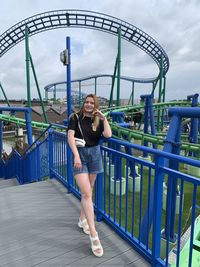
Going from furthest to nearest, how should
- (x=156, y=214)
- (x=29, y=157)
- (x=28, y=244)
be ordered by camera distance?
(x=29, y=157), (x=28, y=244), (x=156, y=214)

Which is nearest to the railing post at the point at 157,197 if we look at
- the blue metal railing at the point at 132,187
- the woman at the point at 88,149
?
the blue metal railing at the point at 132,187

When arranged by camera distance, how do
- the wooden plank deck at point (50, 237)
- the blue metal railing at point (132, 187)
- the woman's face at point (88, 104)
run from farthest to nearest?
the woman's face at point (88, 104), the wooden plank deck at point (50, 237), the blue metal railing at point (132, 187)

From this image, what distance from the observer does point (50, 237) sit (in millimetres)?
3242

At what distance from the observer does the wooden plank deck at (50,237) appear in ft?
9.02

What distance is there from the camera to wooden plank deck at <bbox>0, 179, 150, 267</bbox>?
108 inches

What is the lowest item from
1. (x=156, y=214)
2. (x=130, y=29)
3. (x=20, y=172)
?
→ (x=20, y=172)

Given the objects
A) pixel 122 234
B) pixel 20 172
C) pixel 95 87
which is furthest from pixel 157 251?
pixel 95 87

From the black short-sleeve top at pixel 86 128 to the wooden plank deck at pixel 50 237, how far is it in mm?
1233

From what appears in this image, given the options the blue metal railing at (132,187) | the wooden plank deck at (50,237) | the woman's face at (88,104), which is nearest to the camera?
the blue metal railing at (132,187)

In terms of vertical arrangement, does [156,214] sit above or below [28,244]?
above

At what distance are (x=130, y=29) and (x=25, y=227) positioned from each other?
18927 millimetres

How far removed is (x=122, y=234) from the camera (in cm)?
314

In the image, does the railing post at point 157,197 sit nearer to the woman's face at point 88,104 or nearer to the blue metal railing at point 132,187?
the blue metal railing at point 132,187

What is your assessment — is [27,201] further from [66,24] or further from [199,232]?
[66,24]
